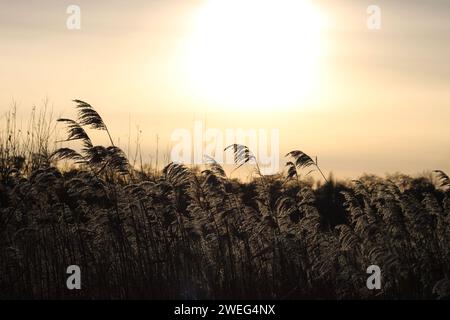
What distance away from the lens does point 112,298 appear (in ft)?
41.9

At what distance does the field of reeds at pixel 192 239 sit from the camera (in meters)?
13.0

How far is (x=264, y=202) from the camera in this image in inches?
581

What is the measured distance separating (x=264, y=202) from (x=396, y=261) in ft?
8.87

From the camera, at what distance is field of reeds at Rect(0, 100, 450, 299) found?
42.6ft

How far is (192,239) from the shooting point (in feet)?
45.5
